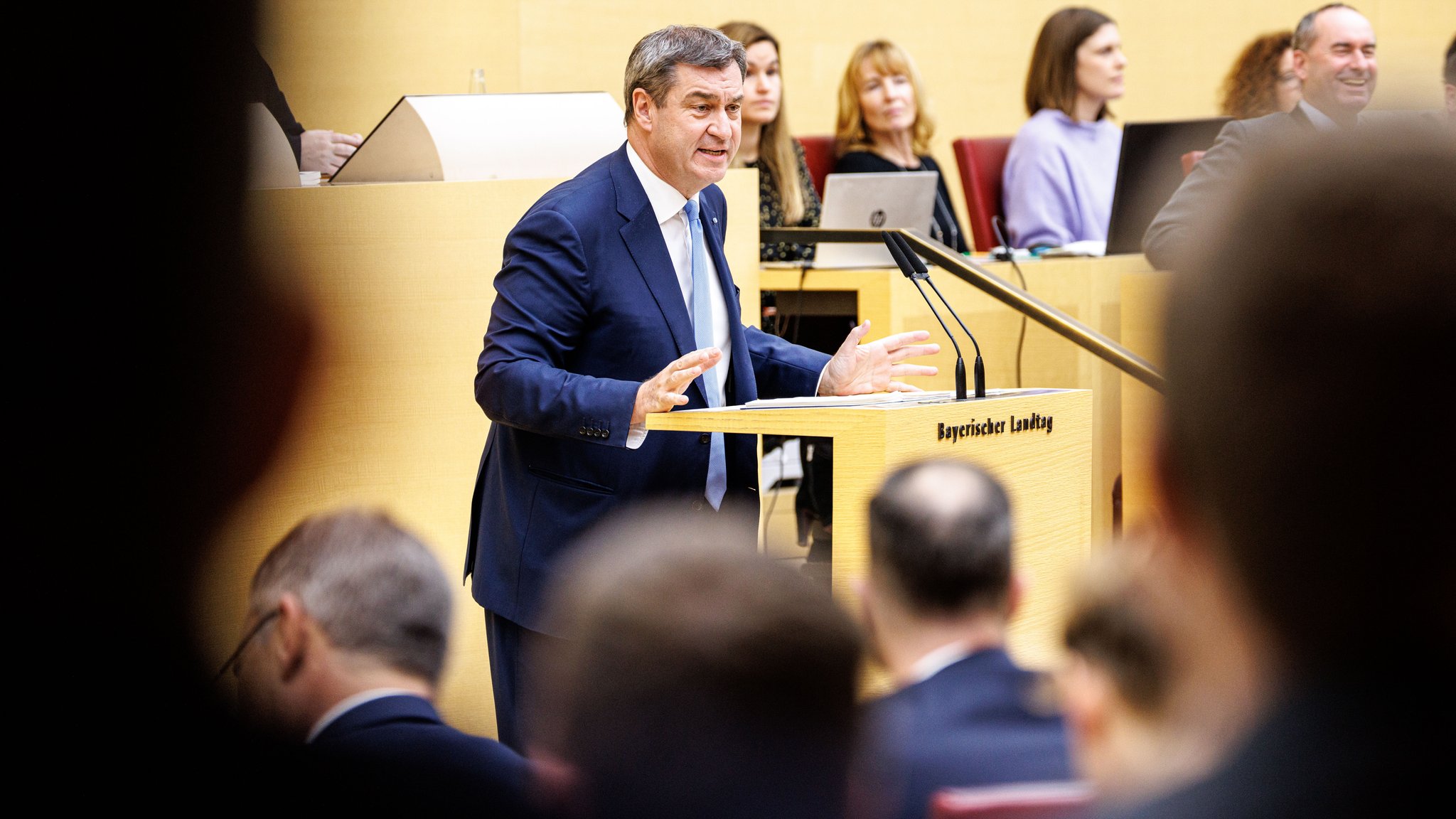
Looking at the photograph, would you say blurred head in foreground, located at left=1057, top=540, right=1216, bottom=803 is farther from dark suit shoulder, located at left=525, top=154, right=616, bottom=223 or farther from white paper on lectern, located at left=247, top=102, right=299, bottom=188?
dark suit shoulder, located at left=525, top=154, right=616, bottom=223

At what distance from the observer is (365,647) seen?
84 cm

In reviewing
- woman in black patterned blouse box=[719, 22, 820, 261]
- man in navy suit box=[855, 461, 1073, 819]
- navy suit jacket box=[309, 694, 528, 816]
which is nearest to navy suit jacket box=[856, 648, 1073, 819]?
man in navy suit box=[855, 461, 1073, 819]

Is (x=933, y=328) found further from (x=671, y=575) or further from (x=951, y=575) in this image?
(x=671, y=575)

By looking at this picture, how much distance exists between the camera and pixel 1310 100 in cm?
351

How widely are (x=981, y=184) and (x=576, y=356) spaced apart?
3.17 metres

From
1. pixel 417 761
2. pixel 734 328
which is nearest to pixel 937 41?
pixel 734 328

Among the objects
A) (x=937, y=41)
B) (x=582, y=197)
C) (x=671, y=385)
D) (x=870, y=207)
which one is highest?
(x=937, y=41)

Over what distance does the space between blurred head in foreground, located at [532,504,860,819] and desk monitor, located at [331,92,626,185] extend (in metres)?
2.25

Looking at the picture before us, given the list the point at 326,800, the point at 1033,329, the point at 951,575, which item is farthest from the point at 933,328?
the point at 326,800

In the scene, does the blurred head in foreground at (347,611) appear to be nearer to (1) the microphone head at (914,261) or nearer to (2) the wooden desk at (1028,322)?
(1) the microphone head at (914,261)

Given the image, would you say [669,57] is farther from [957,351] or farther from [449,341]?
[449,341]

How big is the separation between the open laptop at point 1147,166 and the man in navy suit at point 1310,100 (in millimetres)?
405

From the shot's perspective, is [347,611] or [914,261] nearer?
[347,611]

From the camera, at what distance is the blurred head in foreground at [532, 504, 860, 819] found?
0.60 meters
